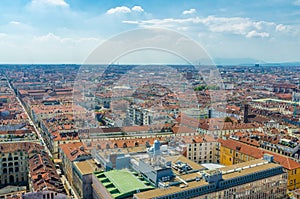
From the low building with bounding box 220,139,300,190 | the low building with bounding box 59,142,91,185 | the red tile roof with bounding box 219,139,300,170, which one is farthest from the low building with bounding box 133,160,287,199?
the low building with bounding box 59,142,91,185

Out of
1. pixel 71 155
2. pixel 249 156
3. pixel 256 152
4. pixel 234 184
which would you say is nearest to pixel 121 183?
pixel 234 184

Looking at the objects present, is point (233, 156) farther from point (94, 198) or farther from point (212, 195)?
point (94, 198)

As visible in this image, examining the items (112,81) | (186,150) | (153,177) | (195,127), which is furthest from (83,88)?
(153,177)

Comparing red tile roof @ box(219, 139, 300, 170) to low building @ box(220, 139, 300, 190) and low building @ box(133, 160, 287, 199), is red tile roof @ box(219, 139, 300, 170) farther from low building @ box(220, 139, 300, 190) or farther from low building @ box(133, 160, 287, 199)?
low building @ box(133, 160, 287, 199)

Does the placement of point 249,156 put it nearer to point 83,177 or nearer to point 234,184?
point 234,184

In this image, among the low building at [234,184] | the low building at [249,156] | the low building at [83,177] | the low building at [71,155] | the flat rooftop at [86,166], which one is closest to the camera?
the low building at [234,184]

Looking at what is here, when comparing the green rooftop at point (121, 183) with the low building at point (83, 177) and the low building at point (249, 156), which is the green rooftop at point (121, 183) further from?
the low building at point (249, 156)

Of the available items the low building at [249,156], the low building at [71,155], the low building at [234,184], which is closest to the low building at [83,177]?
the low building at [71,155]

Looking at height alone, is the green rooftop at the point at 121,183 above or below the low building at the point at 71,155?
above
